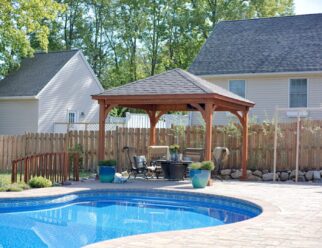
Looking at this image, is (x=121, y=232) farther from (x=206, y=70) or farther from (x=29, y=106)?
(x=29, y=106)

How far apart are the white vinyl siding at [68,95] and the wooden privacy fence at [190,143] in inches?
233

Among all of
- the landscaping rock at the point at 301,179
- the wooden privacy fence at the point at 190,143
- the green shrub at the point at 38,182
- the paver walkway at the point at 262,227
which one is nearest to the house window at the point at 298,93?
the wooden privacy fence at the point at 190,143

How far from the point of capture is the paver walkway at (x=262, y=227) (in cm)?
628

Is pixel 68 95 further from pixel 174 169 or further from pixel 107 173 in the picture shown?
pixel 174 169

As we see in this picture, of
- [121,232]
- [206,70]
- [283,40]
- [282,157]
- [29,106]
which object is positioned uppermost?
[283,40]

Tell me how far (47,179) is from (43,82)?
13498mm

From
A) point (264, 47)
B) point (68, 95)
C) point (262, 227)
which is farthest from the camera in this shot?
point (68, 95)

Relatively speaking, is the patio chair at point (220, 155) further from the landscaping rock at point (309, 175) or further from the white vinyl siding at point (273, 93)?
the white vinyl siding at point (273, 93)

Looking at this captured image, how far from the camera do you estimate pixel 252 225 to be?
25.2 feet

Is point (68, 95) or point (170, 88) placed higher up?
point (68, 95)

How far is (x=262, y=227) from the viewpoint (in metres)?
7.51

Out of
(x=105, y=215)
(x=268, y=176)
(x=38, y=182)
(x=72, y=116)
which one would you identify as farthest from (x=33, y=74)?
(x=105, y=215)

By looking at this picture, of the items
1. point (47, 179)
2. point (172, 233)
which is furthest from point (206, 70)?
point (172, 233)

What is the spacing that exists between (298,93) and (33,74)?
1479cm
